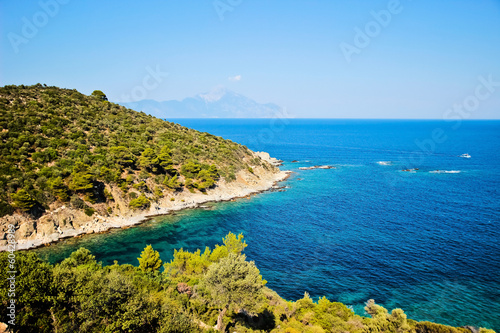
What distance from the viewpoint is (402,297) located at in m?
37.2

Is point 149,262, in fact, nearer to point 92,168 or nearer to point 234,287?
point 234,287

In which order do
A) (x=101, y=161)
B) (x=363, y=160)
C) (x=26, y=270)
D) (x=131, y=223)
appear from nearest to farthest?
(x=26, y=270)
(x=131, y=223)
(x=101, y=161)
(x=363, y=160)

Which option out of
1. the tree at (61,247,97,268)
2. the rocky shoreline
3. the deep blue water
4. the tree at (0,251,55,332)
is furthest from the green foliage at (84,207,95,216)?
the tree at (0,251,55,332)

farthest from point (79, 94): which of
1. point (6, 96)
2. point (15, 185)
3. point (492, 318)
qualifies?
point (492, 318)

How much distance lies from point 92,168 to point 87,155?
186 inches

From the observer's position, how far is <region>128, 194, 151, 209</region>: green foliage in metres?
61.0

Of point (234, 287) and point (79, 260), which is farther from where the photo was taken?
point (79, 260)

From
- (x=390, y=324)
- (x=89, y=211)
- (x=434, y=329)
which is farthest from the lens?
(x=89, y=211)

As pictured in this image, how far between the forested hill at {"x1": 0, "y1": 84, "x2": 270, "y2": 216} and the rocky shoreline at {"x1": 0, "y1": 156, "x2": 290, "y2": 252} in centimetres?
163

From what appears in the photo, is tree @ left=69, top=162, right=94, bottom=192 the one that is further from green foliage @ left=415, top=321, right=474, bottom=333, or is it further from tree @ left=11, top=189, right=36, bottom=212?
green foliage @ left=415, top=321, right=474, bottom=333

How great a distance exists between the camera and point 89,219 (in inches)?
2137

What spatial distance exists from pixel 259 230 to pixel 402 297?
2770 centimetres

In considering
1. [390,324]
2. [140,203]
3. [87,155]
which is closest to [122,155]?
[87,155]

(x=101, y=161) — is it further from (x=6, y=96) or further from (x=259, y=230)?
(x=259, y=230)
